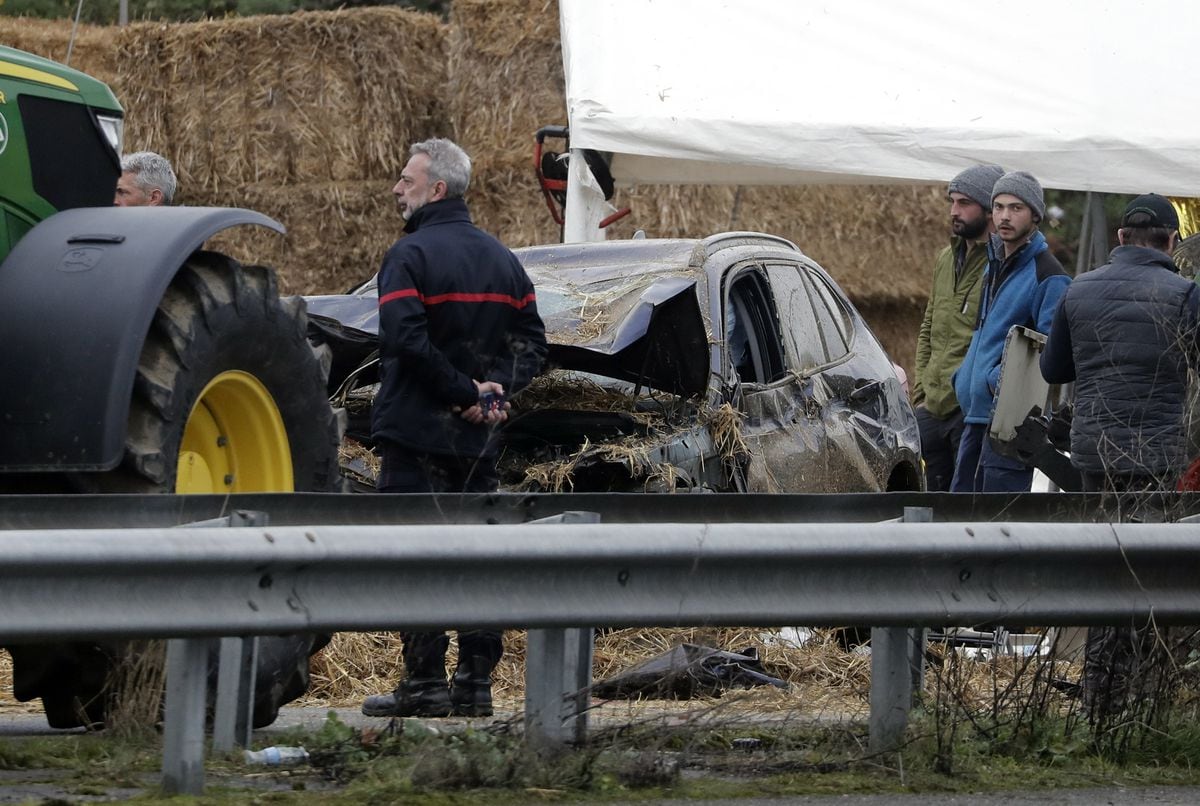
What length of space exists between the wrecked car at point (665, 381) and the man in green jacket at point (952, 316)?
3.30 ft

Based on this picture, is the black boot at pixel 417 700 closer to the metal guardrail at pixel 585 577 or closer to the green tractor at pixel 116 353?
the green tractor at pixel 116 353

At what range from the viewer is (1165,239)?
6973mm

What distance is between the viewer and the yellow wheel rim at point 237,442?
553 centimetres

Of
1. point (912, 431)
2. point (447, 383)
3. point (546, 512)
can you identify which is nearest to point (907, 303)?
point (912, 431)

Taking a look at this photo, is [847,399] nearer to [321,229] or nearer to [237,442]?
[237,442]

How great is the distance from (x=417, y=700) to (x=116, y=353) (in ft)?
5.31

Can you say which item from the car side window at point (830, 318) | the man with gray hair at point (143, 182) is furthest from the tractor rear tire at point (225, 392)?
the car side window at point (830, 318)

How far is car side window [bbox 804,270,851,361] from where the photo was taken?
349 inches

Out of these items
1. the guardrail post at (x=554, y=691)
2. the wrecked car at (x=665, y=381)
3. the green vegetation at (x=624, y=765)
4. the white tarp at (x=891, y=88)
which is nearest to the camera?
the green vegetation at (x=624, y=765)

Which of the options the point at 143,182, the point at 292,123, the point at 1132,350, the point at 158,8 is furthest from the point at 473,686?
the point at 158,8

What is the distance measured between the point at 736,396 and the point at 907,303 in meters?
8.78

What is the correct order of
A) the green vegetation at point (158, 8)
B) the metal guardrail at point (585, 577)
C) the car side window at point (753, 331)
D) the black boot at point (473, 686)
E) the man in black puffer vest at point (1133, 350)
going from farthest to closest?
the green vegetation at point (158, 8), the car side window at point (753, 331), the man in black puffer vest at point (1133, 350), the black boot at point (473, 686), the metal guardrail at point (585, 577)

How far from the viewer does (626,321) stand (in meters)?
7.40

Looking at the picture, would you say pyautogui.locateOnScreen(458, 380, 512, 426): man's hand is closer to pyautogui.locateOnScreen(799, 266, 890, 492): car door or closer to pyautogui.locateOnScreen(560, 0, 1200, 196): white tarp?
pyautogui.locateOnScreen(799, 266, 890, 492): car door
